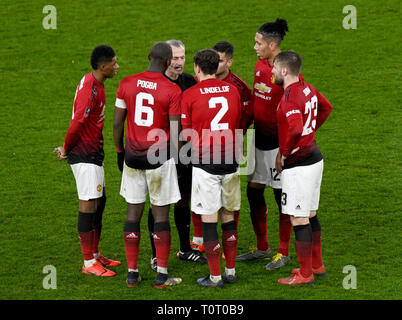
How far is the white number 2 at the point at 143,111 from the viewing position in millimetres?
6582

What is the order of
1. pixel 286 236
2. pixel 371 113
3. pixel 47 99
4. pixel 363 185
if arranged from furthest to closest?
pixel 47 99 < pixel 371 113 < pixel 363 185 < pixel 286 236

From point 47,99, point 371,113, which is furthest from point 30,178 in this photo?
point 371,113

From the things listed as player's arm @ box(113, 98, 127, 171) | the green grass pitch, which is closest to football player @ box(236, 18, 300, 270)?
the green grass pitch

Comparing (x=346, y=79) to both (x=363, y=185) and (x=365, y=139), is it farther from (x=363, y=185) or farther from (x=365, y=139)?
(x=363, y=185)

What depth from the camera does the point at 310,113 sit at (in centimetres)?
671

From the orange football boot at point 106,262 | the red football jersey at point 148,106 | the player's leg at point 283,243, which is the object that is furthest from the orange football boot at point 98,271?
the player's leg at point 283,243

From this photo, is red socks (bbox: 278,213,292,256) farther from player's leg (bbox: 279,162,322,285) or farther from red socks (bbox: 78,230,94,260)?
red socks (bbox: 78,230,94,260)

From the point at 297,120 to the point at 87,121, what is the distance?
217 cm

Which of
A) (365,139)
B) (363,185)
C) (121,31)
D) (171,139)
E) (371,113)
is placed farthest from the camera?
(121,31)

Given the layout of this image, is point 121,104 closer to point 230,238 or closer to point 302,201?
point 230,238

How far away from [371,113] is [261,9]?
5556mm

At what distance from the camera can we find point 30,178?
10562 mm

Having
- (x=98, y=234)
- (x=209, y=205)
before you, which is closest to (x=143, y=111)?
(x=209, y=205)

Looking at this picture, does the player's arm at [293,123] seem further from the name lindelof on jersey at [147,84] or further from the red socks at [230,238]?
the name lindelof on jersey at [147,84]
